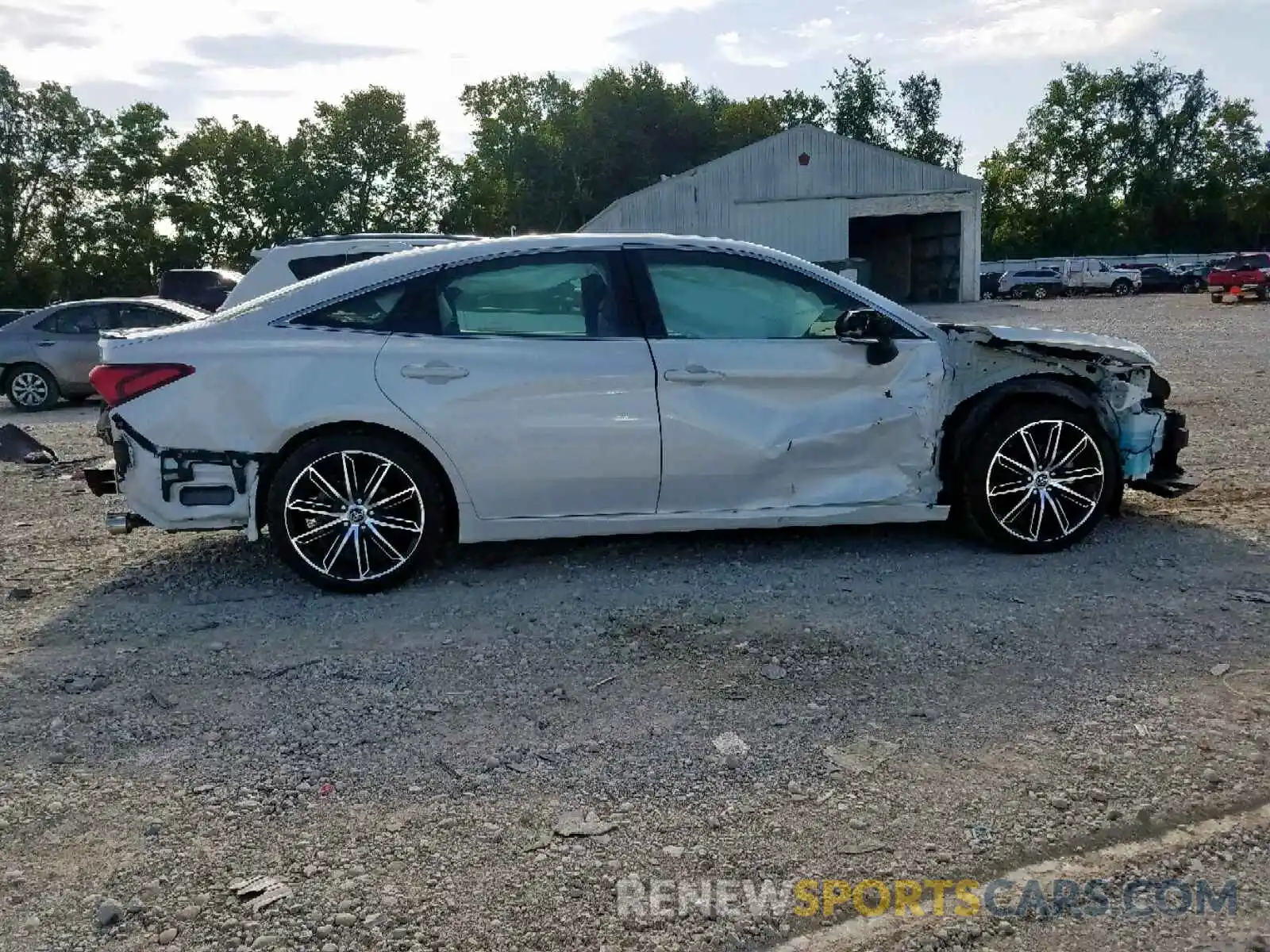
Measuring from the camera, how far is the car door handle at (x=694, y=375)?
5074 millimetres

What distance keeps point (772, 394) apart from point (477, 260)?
5.14 ft

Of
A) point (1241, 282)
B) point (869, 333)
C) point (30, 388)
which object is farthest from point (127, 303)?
point (1241, 282)

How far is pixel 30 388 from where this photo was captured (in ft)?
46.5

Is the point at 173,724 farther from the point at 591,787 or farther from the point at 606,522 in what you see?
the point at 606,522

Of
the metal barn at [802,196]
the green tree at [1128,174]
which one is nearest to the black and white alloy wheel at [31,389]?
the metal barn at [802,196]

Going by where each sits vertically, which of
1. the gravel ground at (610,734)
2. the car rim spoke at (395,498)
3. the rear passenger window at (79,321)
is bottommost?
the gravel ground at (610,734)

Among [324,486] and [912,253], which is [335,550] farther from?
[912,253]

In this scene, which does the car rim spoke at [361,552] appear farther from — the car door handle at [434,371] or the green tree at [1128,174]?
the green tree at [1128,174]

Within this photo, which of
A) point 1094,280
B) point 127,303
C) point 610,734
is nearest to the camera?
point 610,734

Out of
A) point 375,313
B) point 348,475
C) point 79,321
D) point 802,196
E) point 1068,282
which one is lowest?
point 348,475

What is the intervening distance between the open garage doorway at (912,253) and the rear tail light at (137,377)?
36.3 metres

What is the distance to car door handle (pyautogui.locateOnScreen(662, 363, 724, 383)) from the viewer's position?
5.07m

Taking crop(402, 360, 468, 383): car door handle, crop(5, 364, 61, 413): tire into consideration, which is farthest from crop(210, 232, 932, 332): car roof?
crop(5, 364, 61, 413): tire

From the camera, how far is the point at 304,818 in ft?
9.90
